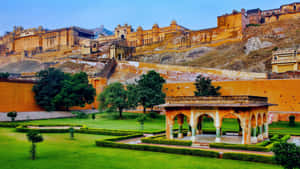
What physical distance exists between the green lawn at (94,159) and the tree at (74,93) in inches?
829

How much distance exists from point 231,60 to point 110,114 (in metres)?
23.8

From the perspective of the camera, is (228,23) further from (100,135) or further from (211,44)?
(100,135)

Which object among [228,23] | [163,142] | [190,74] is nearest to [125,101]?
[190,74]

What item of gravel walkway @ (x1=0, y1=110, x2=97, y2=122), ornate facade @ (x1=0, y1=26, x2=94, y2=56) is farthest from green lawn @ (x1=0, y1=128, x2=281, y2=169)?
ornate facade @ (x1=0, y1=26, x2=94, y2=56)

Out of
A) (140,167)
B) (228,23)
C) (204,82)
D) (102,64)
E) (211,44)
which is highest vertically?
(228,23)

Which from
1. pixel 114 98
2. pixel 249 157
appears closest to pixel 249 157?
pixel 249 157

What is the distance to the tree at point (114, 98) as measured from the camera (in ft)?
109

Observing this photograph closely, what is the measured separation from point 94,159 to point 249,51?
144 feet

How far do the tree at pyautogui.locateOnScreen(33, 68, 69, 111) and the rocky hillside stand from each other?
24.2 m

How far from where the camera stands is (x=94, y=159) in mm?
12828

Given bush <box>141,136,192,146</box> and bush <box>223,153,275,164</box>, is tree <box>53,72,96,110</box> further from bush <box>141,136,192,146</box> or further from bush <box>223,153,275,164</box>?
bush <box>223,153,275,164</box>

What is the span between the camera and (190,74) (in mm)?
42531

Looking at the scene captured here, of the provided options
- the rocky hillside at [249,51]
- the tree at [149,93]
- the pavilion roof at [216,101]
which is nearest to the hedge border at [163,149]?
the pavilion roof at [216,101]

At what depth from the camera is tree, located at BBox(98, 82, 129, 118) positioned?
109 ft
